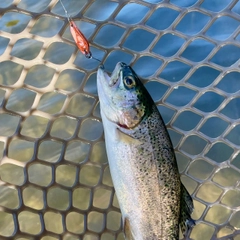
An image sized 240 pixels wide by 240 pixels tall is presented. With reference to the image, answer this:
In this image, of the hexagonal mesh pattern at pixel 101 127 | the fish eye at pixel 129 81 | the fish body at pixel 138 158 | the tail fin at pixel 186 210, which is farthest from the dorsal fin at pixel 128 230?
the fish eye at pixel 129 81

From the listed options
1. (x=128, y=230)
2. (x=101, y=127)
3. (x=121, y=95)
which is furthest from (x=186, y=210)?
(x=101, y=127)

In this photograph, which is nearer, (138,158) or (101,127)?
(138,158)

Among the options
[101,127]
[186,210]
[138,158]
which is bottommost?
[101,127]

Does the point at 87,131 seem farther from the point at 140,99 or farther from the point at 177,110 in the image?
the point at 140,99

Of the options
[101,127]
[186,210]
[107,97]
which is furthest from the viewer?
[101,127]

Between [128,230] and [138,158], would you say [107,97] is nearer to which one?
[138,158]

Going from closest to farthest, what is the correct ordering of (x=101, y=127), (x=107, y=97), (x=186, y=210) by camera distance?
(x=107, y=97) → (x=186, y=210) → (x=101, y=127)

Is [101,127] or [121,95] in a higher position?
[121,95]

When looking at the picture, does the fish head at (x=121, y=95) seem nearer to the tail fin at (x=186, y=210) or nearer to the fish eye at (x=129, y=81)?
the fish eye at (x=129, y=81)

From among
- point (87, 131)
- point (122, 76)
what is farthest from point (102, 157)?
point (122, 76)
